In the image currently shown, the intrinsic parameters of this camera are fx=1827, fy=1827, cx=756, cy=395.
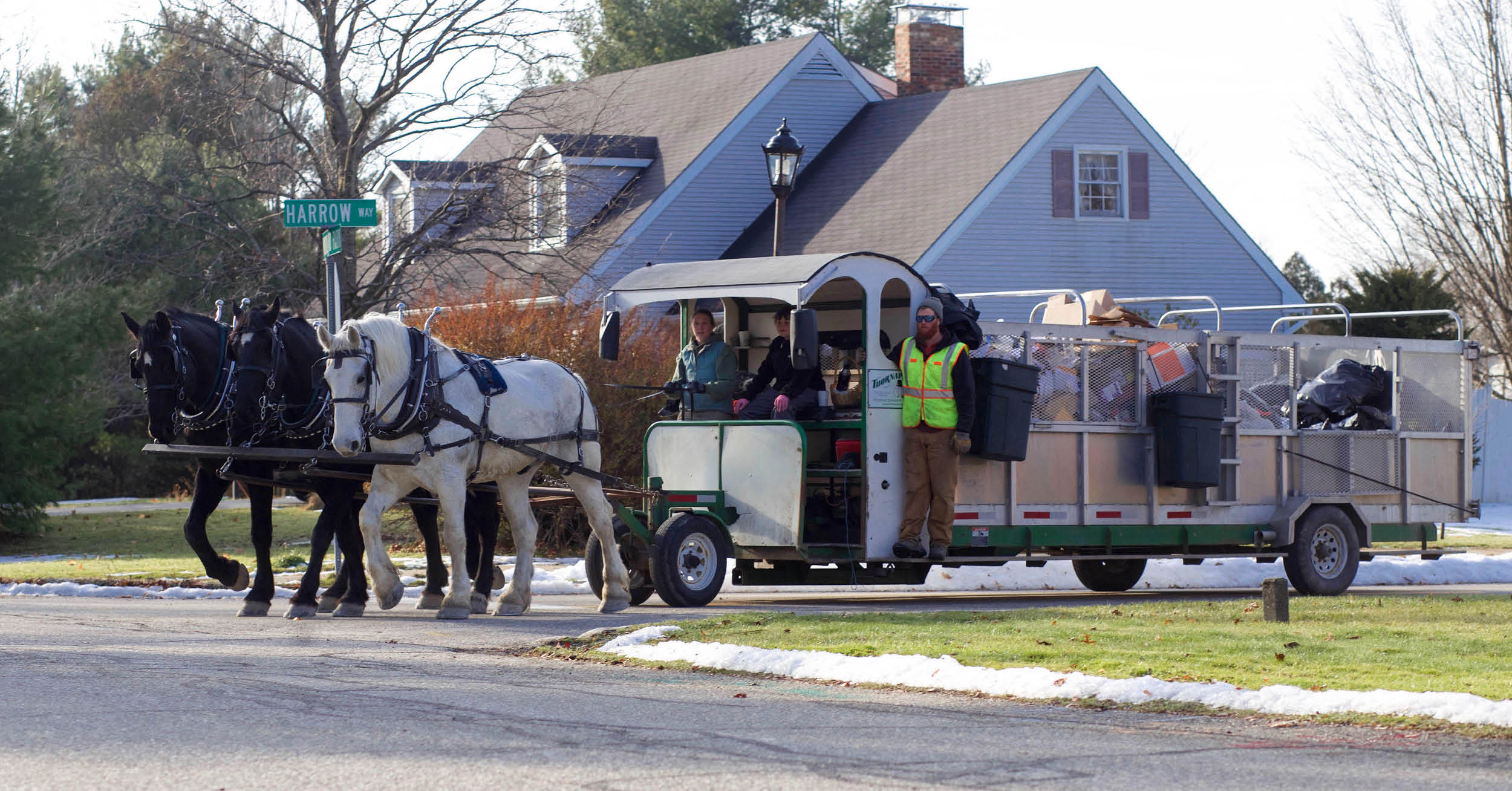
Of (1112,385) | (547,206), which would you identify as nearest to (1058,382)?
(1112,385)

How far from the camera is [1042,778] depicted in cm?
702

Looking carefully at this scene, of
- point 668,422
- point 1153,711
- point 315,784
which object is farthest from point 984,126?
point 315,784

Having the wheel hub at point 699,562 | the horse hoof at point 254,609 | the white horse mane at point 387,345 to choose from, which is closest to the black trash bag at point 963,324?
the wheel hub at point 699,562

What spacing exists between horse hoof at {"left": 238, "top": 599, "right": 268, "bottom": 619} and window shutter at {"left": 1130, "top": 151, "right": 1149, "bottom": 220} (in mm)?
22720

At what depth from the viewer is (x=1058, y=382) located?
15734 mm

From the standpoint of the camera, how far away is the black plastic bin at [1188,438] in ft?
52.3

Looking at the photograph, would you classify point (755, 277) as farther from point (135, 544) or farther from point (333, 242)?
point (135, 544)

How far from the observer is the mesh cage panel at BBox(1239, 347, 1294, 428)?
1681cm

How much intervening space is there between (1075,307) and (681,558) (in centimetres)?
502

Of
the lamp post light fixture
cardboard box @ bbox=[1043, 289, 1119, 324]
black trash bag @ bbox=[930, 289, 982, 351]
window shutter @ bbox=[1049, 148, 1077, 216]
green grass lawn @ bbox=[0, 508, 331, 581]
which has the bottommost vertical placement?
green grass lawn @ bbox=[0, 508, 331, 581]

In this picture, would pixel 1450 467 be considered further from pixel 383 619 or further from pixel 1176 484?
pixel 383 619

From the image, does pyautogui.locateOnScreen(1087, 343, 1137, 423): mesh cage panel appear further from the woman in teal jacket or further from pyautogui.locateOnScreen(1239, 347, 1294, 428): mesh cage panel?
the woman in teal jacket

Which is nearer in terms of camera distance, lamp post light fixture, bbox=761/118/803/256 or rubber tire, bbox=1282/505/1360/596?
rubber tire, bbox=1282/505/1360/596

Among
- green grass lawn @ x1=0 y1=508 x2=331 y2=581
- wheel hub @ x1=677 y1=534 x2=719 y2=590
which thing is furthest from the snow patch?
green grass lawn @ x1=0 y1=508 x2=331 y2=581
